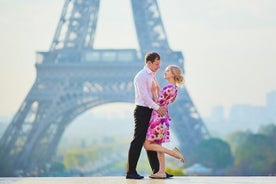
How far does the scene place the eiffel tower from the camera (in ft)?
75.4

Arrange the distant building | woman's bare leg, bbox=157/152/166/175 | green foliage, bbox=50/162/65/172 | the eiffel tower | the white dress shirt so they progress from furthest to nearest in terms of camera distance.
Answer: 1. the distant building
2. green foliage, bbox=50/162/65/172
3. the eiffel tower
4. woman's bare leg, bbox=157/152/166/175
5. the white dress shirt

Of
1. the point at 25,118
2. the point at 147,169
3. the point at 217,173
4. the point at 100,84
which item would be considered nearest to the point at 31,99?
the point at 25,118

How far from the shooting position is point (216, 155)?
29.3m

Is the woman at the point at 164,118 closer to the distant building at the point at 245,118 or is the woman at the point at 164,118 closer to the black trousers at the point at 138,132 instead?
the black trousers at the point at 138,132

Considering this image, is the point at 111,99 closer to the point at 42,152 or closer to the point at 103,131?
the point at 42,152

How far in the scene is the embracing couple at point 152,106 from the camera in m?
5.52

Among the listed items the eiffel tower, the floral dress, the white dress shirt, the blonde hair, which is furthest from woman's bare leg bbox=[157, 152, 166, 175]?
the eiffel tower

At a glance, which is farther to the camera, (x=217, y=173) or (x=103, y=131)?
(x=103, y=131)

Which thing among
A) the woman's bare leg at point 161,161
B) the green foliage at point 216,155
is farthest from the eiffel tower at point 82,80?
the woman's bare leg at point 161,161

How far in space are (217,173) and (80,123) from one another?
62.4 feet

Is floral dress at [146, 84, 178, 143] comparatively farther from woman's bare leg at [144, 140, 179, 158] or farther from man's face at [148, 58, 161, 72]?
man's face at [148, 58, 161, 72]

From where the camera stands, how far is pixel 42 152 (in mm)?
26359

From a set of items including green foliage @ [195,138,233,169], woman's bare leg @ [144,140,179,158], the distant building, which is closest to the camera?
woman's bare leg @ [144,140,179,158]

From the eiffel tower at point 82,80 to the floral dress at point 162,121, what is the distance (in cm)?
1671
